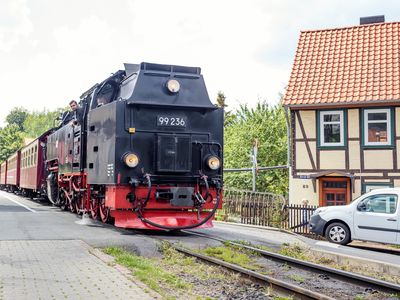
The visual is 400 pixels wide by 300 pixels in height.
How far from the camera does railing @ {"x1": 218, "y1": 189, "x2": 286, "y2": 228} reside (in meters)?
16.6

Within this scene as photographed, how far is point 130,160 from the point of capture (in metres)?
9.91

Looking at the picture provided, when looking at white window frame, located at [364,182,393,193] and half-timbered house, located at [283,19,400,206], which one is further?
half-timbered house, located at [283,19,400,206]

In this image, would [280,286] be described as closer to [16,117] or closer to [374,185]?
[374,185]

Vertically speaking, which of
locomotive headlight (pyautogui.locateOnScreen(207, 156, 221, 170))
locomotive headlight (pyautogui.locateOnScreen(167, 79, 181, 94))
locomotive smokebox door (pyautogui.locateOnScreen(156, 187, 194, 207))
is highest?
locomotive headlight (pyautogui.locateOnScreen(167, 79, 181, 94))

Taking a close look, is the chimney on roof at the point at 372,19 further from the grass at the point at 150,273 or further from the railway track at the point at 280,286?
the grass at the point at 150,273

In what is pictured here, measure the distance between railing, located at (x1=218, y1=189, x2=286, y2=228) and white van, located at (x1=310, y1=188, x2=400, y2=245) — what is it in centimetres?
326

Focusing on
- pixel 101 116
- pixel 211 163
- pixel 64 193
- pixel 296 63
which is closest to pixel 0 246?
pixel 101 116

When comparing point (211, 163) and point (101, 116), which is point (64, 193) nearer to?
point (101, 116)

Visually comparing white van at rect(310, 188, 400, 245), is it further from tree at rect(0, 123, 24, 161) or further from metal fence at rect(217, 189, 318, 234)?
tree at rect(0, 123, 24, 161)

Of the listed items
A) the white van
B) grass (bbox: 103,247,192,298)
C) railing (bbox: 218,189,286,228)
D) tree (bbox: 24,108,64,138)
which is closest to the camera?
grass (bbox: 103,247,192,298)

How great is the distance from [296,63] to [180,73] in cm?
1094

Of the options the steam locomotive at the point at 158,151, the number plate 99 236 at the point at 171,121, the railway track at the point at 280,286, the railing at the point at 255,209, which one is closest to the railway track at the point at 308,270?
the railway track at the point at 280,286

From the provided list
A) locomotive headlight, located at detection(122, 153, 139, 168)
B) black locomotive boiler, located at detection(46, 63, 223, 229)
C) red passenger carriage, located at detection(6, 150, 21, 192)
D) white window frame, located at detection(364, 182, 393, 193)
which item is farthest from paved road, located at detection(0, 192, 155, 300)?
red passenger carriage, located at detection(6, 150, 21, 192)

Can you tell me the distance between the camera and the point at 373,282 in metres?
6.51
